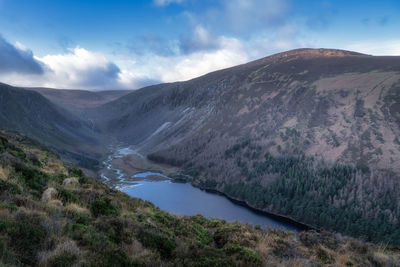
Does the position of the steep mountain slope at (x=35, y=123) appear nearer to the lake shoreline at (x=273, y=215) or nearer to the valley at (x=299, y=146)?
the valley at (x=299, y=146)

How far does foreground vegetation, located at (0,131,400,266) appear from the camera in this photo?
621 cm

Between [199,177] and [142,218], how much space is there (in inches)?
4304

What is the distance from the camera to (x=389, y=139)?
83750 mm

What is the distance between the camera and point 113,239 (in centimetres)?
778

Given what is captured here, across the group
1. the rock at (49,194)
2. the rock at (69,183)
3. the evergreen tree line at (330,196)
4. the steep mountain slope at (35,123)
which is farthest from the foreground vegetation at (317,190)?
the steep mountain slope at (35,123)

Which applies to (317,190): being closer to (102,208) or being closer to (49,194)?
(102,208)

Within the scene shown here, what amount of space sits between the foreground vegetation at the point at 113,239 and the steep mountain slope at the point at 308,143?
2459 inches

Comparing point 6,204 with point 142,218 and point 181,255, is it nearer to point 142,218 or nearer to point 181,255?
point 142,218

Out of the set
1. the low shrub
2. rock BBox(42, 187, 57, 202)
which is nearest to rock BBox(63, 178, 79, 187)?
rock BBox(42, 187, 57, 202)

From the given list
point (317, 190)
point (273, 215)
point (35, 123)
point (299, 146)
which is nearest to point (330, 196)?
point (317, 190)

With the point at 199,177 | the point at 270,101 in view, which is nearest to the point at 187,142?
the point at 199,177

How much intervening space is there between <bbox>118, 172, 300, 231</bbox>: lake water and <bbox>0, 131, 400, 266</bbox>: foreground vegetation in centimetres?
5478

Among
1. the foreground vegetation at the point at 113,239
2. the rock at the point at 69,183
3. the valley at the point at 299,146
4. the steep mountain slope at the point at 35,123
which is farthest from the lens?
the steep mountain slope at the point at 35,123

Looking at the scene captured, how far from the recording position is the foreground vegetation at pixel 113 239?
621 centimetres
